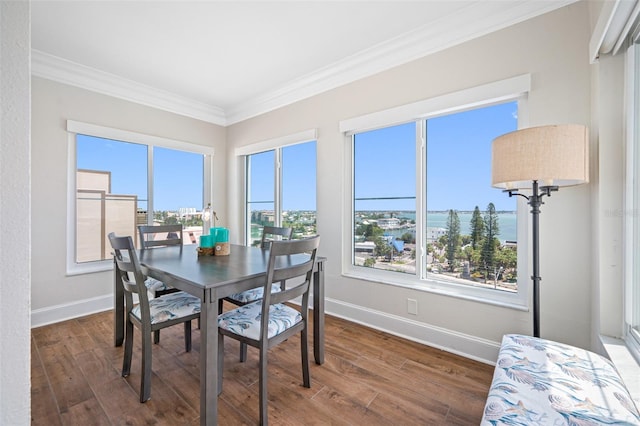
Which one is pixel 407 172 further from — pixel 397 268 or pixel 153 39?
pixel 153 39

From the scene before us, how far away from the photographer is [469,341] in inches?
86.4

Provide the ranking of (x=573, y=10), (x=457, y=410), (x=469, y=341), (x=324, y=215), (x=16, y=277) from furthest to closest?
(x=324, y=215) < (x=469, y=341) < (x=573, y=10) < (x=457, y=410) < (x=16, y=277)

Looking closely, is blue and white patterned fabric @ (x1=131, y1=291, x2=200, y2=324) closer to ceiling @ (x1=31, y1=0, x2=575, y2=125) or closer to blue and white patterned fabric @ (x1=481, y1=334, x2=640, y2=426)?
blue and white patterned fabric @ (x1=481, y1=334, x2=640, y2=426)

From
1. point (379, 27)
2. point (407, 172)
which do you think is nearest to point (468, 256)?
point (407, 172)

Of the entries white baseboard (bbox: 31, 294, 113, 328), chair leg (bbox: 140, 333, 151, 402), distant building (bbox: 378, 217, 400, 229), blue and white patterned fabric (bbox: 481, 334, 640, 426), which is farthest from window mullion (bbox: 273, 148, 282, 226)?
blue and white patterned fabric (bbox: 481, 334, 640, 426)

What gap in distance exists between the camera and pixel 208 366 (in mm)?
1437

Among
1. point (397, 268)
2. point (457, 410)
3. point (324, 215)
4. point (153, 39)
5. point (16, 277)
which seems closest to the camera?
point (16, 277)

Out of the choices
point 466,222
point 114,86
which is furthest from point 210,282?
point 114,86

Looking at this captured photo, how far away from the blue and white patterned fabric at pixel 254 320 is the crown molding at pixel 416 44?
2.33 m

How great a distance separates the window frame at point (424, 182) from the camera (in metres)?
2.03

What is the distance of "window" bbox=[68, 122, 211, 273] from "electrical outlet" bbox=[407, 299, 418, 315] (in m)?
3.05

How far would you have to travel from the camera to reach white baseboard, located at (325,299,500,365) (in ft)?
7.01

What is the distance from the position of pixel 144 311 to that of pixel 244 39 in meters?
2.30

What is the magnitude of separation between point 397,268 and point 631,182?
5.55 ft
